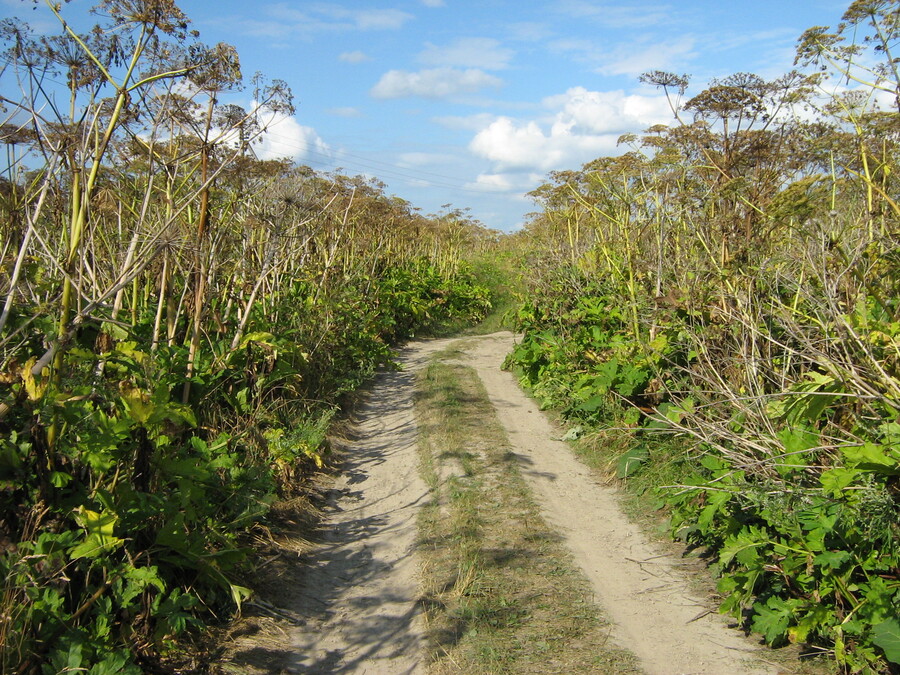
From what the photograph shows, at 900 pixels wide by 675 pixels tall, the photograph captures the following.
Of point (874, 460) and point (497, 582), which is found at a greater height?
point (874, 460)

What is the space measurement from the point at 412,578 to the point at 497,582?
2.01 feet

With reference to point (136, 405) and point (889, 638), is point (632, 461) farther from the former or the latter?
point (136, 405)

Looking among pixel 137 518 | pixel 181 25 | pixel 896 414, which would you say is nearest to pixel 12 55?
pixel 181 25

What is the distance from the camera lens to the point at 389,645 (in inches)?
170

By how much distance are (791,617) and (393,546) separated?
9.53 feet

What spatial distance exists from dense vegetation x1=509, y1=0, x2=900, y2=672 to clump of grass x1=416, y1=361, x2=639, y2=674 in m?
0.91

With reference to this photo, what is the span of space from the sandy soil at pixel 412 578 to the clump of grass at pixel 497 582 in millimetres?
135

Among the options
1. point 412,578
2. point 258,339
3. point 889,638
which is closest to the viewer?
point 889,638

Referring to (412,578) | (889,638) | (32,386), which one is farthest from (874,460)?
(32,386)

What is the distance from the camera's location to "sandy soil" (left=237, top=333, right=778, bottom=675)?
4188 mm

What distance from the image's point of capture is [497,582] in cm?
496

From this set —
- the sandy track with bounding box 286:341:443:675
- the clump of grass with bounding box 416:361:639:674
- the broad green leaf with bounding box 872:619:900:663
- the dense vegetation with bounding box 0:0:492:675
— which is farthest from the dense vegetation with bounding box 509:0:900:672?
the dense vegetation with bounding box 0:0:492:675

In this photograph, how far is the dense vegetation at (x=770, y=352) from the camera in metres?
3.61

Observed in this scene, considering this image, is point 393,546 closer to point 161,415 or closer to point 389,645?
point 389,645
